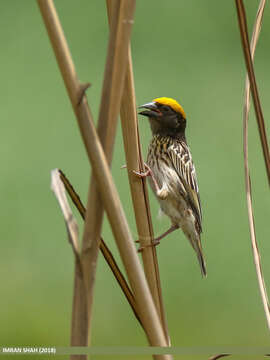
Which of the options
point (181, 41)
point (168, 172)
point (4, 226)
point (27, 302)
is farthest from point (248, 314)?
point (181, 41)

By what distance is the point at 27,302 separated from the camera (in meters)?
3.50

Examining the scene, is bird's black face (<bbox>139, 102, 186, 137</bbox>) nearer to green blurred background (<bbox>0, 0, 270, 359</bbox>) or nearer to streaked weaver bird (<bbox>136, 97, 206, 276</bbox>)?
streaked weaver bird (<bbox>136, 97, 206, 276</bbox>)

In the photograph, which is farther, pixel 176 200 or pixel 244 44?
pixel 176 200

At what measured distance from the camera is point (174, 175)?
6.57 ft

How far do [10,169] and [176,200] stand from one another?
2342 mm

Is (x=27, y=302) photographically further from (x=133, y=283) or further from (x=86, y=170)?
(x=133, y=283)

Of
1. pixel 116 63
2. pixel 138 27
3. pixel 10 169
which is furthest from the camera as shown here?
pixel 138 27

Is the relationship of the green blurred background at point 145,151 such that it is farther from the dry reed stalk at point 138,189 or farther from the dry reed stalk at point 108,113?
the dry reed stalk at point 108,113

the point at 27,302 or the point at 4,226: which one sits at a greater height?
the point at 4,226

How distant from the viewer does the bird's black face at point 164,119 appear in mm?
2000

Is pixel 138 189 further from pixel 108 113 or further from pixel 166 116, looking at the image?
pixel 166 116

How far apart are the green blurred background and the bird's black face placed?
1.26m

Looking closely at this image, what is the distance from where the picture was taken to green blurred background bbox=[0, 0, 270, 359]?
338 centimetres

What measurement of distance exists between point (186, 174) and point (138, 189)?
102 centimetres
